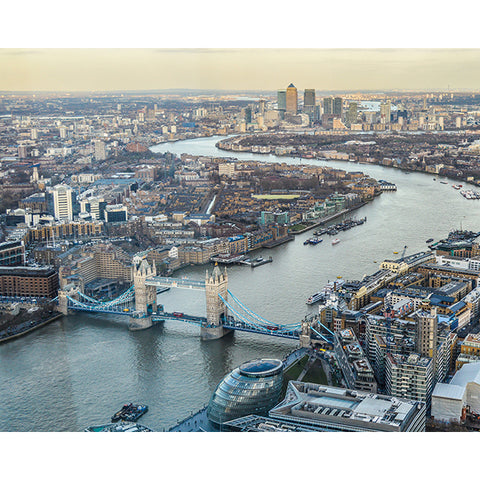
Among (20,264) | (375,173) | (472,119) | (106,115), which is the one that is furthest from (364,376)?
(472,119)

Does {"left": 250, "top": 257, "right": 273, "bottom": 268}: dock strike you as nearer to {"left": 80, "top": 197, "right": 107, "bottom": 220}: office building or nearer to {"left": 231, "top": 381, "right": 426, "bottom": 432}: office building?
{"left": 80, "top": 197, "right": 107, "bottom": 220}: office building

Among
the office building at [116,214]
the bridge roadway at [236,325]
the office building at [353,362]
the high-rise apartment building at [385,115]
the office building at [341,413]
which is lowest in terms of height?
the bridge roadway at [236,325]

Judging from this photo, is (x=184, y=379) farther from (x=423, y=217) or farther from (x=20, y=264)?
(x=423, y=217)

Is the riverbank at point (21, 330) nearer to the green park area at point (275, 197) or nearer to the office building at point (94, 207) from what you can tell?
the office building at point (94, 207)

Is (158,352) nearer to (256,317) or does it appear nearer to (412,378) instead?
(256,317)

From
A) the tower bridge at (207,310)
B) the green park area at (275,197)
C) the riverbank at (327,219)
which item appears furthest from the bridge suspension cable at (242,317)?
the green park area at (275,197)

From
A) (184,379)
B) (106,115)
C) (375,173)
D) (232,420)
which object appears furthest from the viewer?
(375,173)

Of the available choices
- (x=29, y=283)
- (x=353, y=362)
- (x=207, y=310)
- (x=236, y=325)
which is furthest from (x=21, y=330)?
(x=353, y=362)
